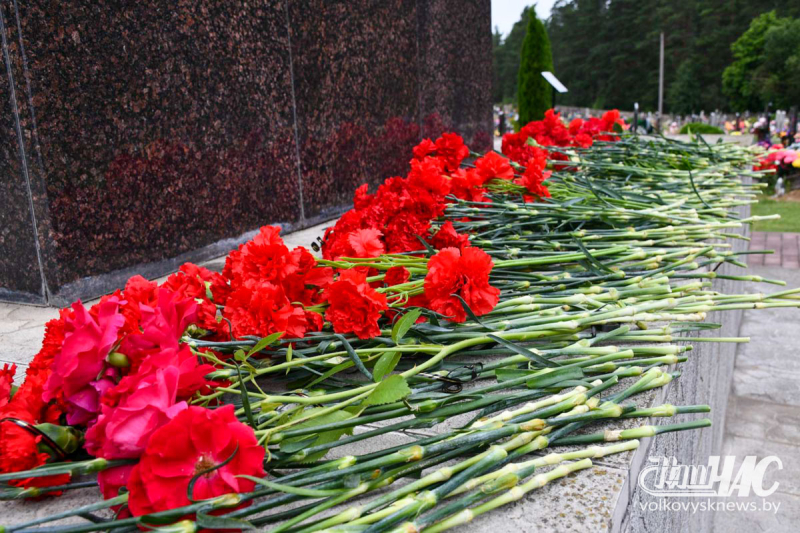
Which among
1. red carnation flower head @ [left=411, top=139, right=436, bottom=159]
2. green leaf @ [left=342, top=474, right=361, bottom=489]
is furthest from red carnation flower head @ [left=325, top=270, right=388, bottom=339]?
red carnation flower head @ [left=411, top=139, right=436, bottom=159]

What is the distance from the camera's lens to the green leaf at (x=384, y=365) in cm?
109

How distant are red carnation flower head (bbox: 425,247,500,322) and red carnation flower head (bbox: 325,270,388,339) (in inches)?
4.9

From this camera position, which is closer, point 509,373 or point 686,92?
point 509,373

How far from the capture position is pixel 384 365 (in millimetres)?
1115

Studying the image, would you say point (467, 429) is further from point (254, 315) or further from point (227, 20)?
point (227, 20)

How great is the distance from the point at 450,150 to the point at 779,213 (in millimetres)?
6925

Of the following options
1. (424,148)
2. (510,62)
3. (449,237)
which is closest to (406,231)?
(449,237)

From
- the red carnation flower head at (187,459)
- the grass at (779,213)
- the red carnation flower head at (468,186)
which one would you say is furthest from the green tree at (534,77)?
the red carnation flower head at (187,459)

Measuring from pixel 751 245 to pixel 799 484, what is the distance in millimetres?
3862

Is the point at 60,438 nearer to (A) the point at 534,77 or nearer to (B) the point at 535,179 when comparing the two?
(B) the point at 535,179

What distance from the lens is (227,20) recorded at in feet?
10.0

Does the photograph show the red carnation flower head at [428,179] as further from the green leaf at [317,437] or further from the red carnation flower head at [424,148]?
the green leaf at [317,437]

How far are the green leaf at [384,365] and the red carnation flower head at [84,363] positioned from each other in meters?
0.42

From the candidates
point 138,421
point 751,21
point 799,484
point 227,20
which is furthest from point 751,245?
point 751,21
